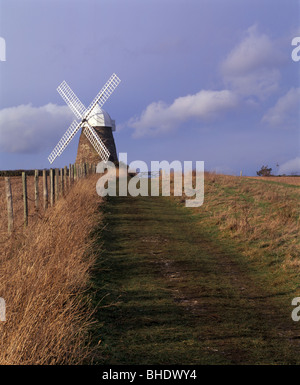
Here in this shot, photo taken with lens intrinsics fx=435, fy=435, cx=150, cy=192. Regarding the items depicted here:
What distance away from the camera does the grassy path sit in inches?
199

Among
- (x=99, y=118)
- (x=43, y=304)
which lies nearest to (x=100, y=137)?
(x=99, y=118)

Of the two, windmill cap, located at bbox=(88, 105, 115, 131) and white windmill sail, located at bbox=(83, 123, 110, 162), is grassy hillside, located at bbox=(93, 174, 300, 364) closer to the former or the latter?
white windmill sail, located at bbox=(83, 123, 110, 162)

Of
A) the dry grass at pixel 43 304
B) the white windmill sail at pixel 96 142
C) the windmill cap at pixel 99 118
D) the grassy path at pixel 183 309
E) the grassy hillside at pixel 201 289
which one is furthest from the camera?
the windmill cap at pixel 99 118

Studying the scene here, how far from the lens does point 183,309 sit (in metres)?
6.49

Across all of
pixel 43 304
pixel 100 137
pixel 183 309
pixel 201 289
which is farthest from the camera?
pixel 100 137

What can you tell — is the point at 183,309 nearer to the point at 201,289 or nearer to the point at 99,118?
the point at 201,289

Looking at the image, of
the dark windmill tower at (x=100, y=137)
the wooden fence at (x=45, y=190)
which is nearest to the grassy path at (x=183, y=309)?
the wooden fence at (x=45, y=190)

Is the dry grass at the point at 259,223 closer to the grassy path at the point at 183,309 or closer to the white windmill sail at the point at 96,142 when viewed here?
the grassy path at the point at 183,309

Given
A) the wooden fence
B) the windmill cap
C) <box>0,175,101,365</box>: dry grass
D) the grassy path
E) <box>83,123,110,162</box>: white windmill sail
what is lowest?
the grassy path

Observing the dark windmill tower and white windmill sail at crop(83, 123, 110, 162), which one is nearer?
white windmill sail at crop(83, 123, 110, 162)

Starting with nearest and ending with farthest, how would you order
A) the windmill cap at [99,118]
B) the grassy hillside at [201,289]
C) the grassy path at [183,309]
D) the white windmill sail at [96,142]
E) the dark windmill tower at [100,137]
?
1. the grassy path at [183,309]
2. the grassy hillside at [201,289]
3. the white windmill sail at [96,142]
4. the dark windmill tower at [100,137]
5. the windmill cap at [99,118]

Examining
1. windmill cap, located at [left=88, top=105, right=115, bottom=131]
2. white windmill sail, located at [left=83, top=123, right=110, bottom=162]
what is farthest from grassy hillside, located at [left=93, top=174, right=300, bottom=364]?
windmill cap, located at [left=88, top=105, right=115, bottom=131]

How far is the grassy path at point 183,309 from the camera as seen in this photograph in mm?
5059
